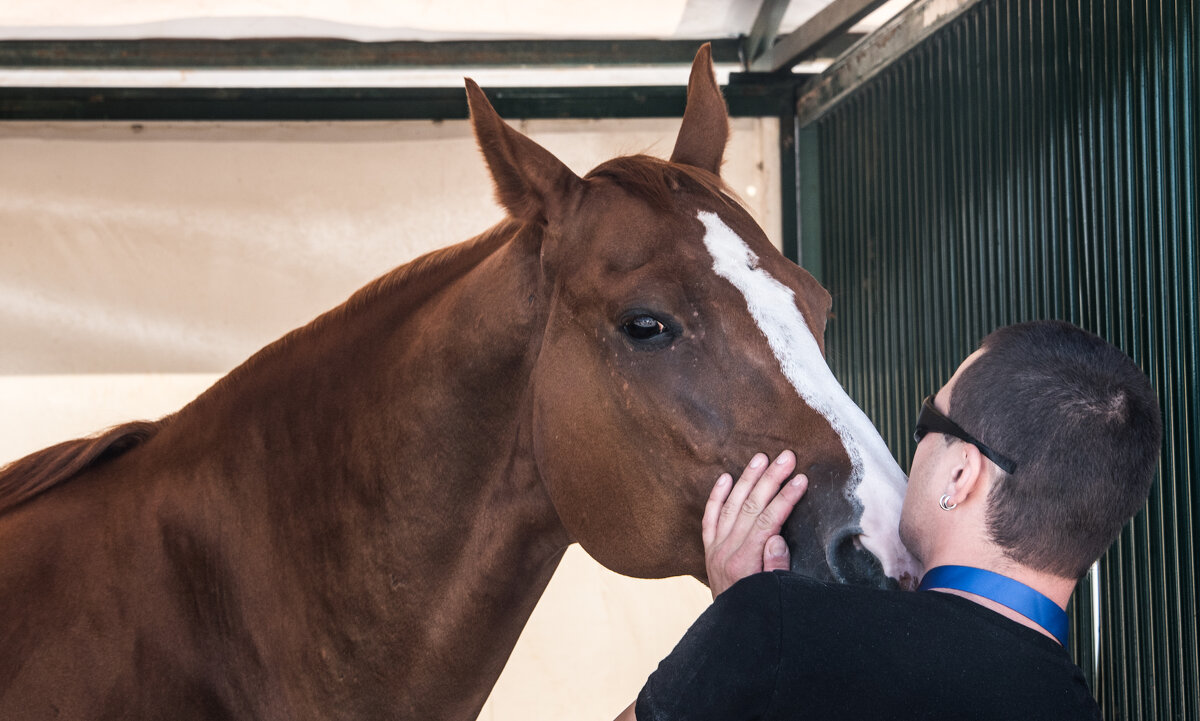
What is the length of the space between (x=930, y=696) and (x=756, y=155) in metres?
3.35

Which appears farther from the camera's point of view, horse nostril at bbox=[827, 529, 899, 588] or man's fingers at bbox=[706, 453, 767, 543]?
man's fingers at bbox=[706, 453, 767, 543]

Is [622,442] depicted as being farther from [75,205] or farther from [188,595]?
[75,205]

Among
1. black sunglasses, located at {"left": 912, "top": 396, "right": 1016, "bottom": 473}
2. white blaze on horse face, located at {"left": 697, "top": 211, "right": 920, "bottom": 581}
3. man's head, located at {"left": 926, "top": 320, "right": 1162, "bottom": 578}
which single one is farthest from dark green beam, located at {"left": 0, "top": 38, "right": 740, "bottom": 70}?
man's head, located at {"left": 926, "top": 320, "right": 1162, "bottom": 578}

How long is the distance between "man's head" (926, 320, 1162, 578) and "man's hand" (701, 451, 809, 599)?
12.2 inches

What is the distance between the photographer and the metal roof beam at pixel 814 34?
3.55 m

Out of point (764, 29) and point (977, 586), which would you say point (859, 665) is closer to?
point (977, 586)

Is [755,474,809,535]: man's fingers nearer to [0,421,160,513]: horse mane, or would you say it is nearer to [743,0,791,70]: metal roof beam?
[0,421,160,513]: horse mane

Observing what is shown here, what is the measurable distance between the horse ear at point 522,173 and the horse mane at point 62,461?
100 centimetres

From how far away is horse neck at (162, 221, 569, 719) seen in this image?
1870mm

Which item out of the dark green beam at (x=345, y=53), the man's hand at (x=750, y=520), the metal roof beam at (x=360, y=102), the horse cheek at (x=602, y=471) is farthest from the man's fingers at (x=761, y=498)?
the dark green beam at (x=345, y=53)

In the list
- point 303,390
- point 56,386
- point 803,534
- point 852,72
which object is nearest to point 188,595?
point 303,390

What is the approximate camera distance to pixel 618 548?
5.72 feet

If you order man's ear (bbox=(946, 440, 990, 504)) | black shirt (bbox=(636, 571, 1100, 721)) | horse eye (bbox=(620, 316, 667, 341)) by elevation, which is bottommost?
black shirt (bbox=(636, 571, 1100, 721))

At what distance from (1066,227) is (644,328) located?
1484 millimetres
